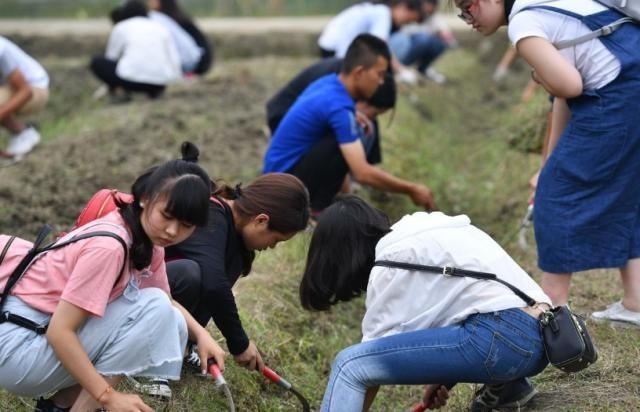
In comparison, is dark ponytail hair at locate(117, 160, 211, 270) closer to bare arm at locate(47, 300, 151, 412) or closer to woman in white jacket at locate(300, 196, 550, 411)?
bare arm at locate(47, 300, 151, 412)

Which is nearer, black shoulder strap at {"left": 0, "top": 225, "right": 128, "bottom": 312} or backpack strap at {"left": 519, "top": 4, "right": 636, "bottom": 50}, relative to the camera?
black shoulder strap at {"left": 0, "top": 225, "right": 128, "bottom": 312}

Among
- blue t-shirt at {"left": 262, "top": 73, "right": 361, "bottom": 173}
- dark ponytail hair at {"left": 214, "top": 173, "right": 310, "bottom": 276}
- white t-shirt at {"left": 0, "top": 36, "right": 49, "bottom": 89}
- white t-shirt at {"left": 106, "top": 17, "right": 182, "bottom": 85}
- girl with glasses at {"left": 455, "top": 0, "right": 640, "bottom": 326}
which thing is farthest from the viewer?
white t-shirt at {"left": 106, "top": 17, "right": 182, "bottom": 85}

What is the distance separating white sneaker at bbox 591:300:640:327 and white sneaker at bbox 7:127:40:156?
479 cm

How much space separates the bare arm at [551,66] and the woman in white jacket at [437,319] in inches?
27.6

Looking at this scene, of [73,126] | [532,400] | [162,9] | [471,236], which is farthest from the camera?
[162,9]

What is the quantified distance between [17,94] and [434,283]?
514 centimetres

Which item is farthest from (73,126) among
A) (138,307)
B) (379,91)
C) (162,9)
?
(138,307)

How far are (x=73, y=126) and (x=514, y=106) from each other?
4.17 m

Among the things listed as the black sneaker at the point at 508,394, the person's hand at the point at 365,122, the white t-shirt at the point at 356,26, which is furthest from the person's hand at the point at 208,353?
the white t-shirt at the point at 356,26

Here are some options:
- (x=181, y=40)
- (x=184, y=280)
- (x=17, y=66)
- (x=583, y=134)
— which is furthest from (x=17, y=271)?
(x=181, y=40)

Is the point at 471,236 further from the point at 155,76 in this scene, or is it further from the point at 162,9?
the point at 162,9

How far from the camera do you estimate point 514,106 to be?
31.2 ft

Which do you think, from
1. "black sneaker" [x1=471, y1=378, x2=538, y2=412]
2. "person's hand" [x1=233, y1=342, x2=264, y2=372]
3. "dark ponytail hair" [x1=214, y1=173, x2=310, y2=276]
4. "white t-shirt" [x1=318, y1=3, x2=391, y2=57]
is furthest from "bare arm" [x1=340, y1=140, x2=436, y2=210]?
"white t-shirt" [x1=318, y1=3, x2=391, y2=57]

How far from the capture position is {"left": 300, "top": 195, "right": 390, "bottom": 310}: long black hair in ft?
10.4
